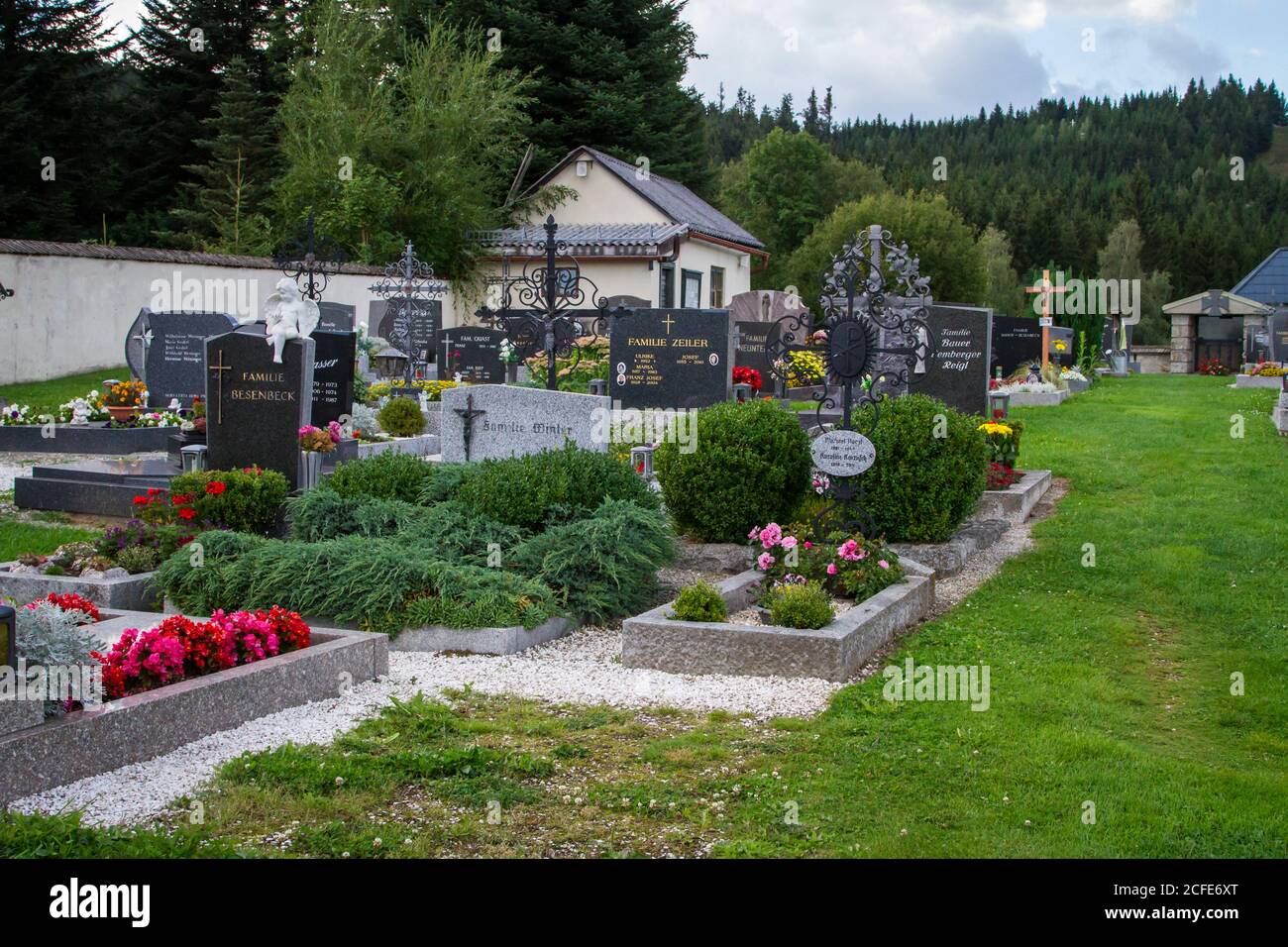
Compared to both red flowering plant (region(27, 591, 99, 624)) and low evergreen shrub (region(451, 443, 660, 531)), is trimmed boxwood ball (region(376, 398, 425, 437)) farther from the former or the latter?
red flowering plant (region(27, 591, 99, 624))

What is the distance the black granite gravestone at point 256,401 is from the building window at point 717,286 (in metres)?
25.1

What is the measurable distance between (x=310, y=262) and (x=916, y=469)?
1067 cm

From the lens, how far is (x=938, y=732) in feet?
20.3

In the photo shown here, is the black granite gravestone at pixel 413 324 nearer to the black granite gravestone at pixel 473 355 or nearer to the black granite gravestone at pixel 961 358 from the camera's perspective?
the black granite gravestone at pixel 473 355

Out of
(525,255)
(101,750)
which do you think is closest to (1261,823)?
(101,750)

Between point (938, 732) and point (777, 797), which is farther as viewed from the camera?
point (938, 732)

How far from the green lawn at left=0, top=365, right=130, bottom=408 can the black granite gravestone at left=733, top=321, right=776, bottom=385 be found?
11.1 meters

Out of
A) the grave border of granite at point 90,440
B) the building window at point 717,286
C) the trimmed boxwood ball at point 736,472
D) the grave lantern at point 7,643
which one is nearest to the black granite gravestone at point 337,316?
the grave border of granite at point 90,440

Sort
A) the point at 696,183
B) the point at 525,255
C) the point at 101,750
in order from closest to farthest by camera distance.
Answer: the point at 101,750
the point at 525,255
the point at 696,183

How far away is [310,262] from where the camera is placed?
1780 cm

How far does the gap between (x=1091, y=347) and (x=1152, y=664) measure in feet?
99.3

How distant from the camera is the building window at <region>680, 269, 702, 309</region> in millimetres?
33312

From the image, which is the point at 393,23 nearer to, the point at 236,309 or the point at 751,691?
the point at 236,309

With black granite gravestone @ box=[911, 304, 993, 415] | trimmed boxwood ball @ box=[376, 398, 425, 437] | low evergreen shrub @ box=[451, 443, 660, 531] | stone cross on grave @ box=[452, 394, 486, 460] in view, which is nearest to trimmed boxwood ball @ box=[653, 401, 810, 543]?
low evergreen shrub @ box=[451, 443, 660, 531]
